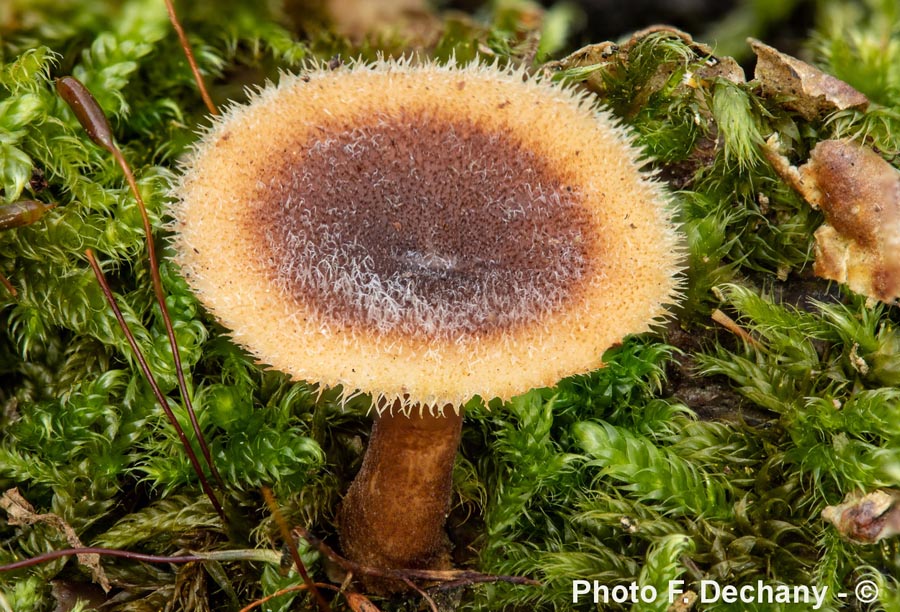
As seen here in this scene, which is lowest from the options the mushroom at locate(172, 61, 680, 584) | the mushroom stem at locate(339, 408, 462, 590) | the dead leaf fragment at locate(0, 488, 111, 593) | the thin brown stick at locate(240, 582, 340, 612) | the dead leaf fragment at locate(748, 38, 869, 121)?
the dead leaf fragment at locate(0, 488, 111, 593)

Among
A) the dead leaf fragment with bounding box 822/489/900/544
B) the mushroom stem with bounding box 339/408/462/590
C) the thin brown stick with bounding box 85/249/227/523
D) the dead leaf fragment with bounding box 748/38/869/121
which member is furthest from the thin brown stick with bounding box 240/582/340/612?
the dead leaf fragment with bounding box 748/38/869/121

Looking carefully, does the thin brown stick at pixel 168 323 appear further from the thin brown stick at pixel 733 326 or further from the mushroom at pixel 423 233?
the thin brown stick at pixel 733 326

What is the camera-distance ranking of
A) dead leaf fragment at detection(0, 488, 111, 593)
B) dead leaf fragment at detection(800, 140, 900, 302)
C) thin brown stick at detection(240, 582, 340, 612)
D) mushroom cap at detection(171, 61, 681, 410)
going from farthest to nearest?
dead leaf fragment at detection(800, 140, 900, 302) → dead leaf fragment at detection(0, 488, 111, 593) → thin brown stick at detection(240, 582, 340, 612) → mushroom cap at detection(171, 61, 681, 410)

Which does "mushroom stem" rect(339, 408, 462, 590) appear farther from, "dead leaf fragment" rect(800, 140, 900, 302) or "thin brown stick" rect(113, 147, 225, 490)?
"dead leaf fragment" rect(800, 140, 900, 302)

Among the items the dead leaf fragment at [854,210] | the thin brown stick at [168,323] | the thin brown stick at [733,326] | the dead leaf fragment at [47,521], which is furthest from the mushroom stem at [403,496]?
the dead leaf fragment at [854,210]

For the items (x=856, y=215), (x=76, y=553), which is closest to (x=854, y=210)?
(x=856, y=215)

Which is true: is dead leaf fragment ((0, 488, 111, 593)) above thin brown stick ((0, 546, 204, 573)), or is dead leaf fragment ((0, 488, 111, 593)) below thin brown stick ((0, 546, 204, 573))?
below

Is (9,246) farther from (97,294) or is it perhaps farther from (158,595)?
(158,595)
